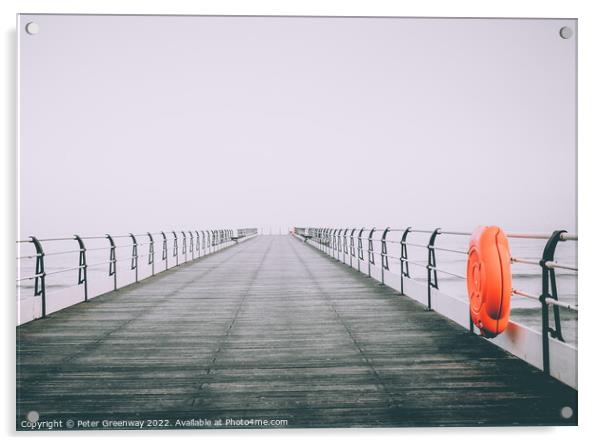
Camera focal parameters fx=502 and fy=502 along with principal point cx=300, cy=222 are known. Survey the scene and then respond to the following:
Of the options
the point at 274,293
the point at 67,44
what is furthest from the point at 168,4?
the point at 274,293

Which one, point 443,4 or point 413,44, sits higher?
→ point 443,4

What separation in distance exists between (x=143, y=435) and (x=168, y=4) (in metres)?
3.55

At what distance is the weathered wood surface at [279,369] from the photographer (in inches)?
130

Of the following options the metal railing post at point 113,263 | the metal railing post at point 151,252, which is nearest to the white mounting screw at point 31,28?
the metal railing post at point 113,263

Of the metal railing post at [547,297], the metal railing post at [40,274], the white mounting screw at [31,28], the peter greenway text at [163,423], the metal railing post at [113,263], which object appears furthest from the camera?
the metal railing post at [113,263]

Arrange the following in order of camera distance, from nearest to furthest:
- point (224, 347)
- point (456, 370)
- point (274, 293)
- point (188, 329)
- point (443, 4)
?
point (456, 370), point (443, 4), point (224, 347), point (188, 329), point (274, 293)

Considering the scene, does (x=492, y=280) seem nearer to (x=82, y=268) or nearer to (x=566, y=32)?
(x=566, y=32)

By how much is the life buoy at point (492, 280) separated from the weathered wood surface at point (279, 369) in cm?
38

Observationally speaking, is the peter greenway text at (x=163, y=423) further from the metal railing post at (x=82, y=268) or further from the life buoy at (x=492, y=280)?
the metal railing post at (x=82, y=268)

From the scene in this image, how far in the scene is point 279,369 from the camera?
4.20 meters

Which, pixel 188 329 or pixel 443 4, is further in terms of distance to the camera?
pixel 188 329

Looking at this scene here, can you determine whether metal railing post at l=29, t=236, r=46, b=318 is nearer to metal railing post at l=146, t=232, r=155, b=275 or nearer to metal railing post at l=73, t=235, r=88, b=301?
metal railing post at l=73, t=235, r=88, b=301

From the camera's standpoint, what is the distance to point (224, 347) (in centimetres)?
500
